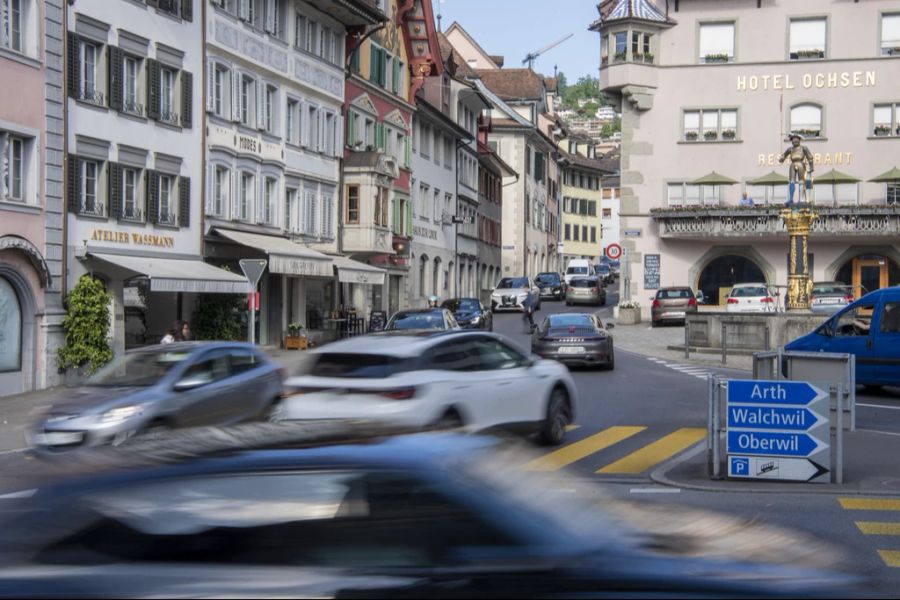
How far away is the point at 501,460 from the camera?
16.3 ft

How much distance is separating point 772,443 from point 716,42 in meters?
44.2

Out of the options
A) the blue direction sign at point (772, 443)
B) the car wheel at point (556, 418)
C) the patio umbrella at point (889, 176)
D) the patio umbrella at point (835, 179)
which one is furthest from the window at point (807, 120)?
the blue direction sign at point (772, 443)

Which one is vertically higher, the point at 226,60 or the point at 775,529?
the point at 226,60

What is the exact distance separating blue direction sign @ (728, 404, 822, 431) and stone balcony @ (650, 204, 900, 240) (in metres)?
39.9

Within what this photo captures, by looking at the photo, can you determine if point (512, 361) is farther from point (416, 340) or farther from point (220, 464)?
point (220, 464)

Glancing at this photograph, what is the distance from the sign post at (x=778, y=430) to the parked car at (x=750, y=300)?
31.5 meters

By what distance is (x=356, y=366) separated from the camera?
1247cm

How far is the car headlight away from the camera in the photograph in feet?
44.5

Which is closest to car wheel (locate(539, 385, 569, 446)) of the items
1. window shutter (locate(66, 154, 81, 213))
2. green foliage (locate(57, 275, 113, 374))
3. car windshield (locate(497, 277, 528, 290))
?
green foliage (locate(57, 275, 113, 374))

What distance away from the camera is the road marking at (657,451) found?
1360 cm

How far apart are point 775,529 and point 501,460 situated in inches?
54.3


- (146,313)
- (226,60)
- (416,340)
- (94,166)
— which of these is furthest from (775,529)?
(226,60)

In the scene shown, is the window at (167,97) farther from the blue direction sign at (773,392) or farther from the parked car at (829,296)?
the blue direction sign at (773,392)

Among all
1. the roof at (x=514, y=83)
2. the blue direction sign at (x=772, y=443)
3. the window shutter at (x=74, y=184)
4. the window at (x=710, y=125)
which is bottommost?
the blue direction sign at (x=772, y=443)
